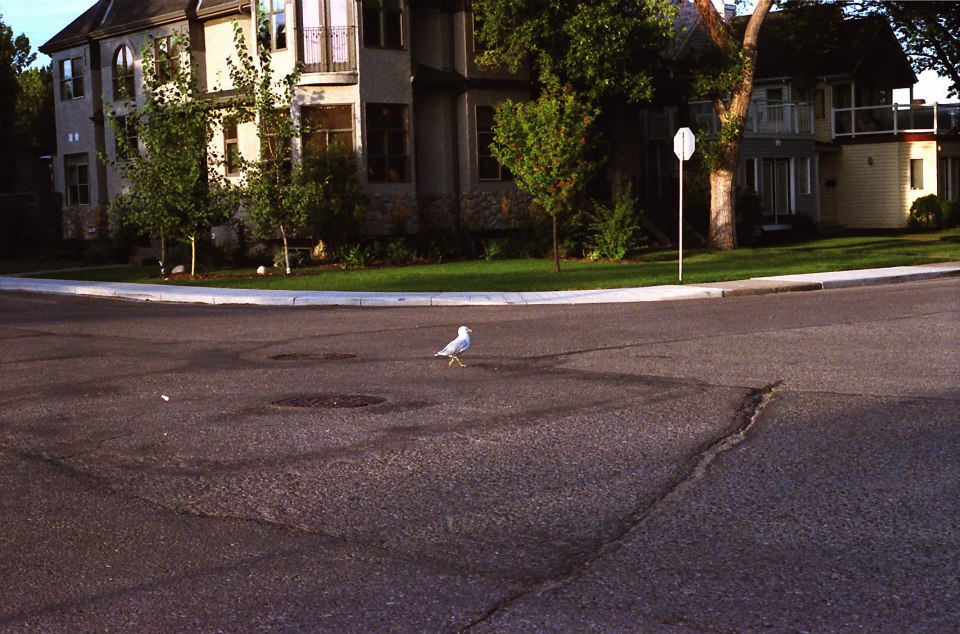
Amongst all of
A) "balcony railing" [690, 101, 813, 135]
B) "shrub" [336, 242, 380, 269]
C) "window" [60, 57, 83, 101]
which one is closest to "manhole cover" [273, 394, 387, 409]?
"shrub" [336, 242, 380, 269]

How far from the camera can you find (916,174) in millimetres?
46906

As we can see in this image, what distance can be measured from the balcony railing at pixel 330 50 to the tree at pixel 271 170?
49.3 inches

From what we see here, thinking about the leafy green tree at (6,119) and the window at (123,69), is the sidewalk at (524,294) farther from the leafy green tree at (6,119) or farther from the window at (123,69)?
the leafy green tree at (6,119)

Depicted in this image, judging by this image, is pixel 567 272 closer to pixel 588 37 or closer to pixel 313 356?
pixel 588 37

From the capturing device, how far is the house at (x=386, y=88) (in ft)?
102

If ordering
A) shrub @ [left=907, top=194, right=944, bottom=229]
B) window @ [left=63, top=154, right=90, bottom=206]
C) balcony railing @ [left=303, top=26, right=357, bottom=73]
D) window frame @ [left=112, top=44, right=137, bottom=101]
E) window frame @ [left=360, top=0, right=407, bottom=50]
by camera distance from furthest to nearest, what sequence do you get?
1. shrub @ [left=907, top=194, right=944, bottom=229]
2. window @ [left=63, top=154, right=90, bottom=206]
3. window frame @ [left=112, top=44, right=137, bottom=101]
4. window frame @ [left=360, top=0, right=407, bottom=50]
5. balcony railing @ [left=303, top=26, right=357, bottom=73]

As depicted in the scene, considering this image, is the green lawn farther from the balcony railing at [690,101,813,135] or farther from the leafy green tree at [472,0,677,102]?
the balcony railing at [690,101,813,135]

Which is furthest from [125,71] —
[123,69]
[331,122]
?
[331,122]

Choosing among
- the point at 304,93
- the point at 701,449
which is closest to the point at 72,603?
the point at 701,449

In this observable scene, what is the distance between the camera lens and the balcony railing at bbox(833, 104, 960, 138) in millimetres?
46500

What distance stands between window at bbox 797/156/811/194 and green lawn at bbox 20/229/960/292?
36.9 ft

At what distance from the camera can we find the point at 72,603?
Answer: 4.94m

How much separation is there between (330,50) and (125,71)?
10.8 m

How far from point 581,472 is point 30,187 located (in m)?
47.8
